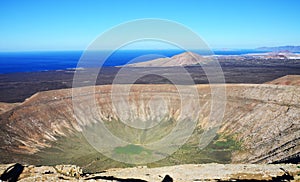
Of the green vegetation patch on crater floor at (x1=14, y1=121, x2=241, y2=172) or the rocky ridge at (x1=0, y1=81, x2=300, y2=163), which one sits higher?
the rocky ridge at (x1=0, y1=81, x2=300, y2=163)

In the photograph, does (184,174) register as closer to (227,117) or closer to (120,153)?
(120,153)

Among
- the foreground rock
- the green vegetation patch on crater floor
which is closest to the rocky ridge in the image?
the green vegetation patch on crater floor

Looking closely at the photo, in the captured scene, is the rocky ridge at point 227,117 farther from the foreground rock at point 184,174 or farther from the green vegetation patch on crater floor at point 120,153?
the foreground rock at point 184,174

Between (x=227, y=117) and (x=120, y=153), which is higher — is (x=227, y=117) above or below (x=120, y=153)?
above

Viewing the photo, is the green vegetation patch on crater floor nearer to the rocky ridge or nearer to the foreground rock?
the rocky ridge

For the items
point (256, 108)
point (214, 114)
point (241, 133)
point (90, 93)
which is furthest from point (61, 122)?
point (256, 108)

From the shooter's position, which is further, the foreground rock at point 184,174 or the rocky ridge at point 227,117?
the rocky ridge at point 227,117

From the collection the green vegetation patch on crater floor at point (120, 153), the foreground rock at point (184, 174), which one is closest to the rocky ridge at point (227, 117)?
the green vegetation patch on crater floor at point (120, 153)

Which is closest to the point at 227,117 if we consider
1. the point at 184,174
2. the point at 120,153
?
the point at 120,153
